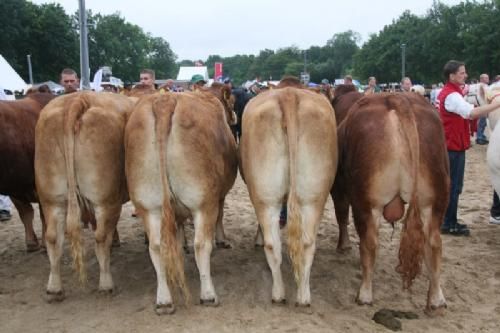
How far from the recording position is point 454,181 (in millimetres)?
6852

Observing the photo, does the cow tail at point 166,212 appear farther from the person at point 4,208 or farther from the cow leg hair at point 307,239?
the person at point 4,208

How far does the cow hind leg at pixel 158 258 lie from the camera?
431 centimetres

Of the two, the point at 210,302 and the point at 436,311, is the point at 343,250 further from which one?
the point at 210,302

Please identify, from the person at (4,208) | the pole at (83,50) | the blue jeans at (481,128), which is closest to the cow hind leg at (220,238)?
the person at (4,208)

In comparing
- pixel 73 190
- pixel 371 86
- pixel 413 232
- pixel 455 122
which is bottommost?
Answer: pixel 413 232

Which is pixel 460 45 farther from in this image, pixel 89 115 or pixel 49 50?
pixel 89 115

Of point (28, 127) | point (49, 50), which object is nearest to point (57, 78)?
point (49, 50)

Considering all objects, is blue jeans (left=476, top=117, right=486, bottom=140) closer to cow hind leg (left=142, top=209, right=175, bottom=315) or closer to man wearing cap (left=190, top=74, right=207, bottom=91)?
man wearing cap (left=190, top=74, right=207, bottom=91)

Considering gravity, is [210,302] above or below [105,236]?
below

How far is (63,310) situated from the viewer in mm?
4613

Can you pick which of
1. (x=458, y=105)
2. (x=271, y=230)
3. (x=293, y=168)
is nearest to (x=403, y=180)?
(x=293, y=168)

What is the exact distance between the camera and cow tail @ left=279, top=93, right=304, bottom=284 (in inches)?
164

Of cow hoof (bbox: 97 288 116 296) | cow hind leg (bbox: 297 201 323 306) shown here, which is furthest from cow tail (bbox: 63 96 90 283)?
cow hind leg (bbox: 297 201 323 306)

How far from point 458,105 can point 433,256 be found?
246 cm
